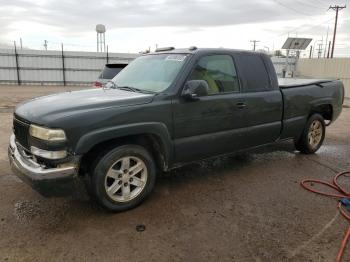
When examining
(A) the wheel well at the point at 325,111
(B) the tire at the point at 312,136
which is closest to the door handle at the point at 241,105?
Result: (B) the tire at the point at 312,136

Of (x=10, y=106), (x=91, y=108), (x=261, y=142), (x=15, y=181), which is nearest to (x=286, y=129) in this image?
(x=261, y=142)

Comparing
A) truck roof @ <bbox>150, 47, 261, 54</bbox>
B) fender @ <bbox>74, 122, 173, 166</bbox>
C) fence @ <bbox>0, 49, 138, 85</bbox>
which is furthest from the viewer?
fence @ <bbox>0, 49, 138, 85</bbox>

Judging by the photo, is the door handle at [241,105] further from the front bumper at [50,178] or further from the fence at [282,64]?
the fence at [282,64]

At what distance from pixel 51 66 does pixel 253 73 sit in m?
22.7

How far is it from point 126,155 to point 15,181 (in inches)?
78.1

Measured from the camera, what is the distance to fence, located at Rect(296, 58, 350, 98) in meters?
21.0

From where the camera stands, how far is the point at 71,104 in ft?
11.8

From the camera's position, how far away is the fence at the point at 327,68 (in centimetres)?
2105

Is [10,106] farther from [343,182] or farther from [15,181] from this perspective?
[343,182]

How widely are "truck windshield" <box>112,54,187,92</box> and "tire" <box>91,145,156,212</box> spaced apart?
895 mm

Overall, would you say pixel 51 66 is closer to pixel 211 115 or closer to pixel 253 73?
pixel 253 73

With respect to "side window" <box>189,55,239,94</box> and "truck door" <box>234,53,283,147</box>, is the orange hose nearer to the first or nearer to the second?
"truck door" <box>234,53,283,147</box>

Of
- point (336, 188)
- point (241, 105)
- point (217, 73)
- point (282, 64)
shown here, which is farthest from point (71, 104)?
point (282, 64)

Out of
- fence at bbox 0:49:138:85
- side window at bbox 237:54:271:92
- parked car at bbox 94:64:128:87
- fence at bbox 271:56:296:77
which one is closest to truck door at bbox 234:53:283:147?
side window at bbox 237:54:271:92
